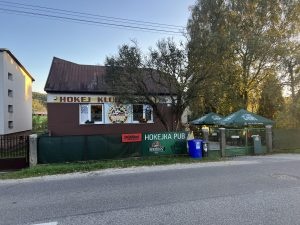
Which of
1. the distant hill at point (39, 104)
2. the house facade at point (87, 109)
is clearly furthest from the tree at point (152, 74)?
the distant hill at point (39, 104)

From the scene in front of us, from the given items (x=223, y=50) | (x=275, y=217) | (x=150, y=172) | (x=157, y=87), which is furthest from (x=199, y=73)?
(x=275, y=217)

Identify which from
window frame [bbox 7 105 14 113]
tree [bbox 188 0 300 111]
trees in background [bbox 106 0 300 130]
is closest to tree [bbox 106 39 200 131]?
trees in background [bbox 106 0 300 130]

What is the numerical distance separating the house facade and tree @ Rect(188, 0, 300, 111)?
665cm

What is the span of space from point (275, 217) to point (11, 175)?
9.40 meters

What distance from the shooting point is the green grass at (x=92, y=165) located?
448 inches

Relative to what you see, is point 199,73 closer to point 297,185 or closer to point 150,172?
point 150,172

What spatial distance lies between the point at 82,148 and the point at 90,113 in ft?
28.7

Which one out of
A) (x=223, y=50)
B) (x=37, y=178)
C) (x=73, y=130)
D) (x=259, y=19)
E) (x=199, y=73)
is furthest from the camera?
(x=259, y=19)

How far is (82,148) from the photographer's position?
535 inches

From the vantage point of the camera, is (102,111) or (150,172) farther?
(102,111)

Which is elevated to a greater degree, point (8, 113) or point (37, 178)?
point (8, 113)

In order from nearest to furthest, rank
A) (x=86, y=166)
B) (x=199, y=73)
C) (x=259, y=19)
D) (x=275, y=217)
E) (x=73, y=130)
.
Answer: (x=275, y=217), (x=86, y=166), (x=199, y=73), (x=73, y=130), (x=259, y=19)

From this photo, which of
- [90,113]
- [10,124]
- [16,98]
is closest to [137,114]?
[90,113]

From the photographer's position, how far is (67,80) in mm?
22344
